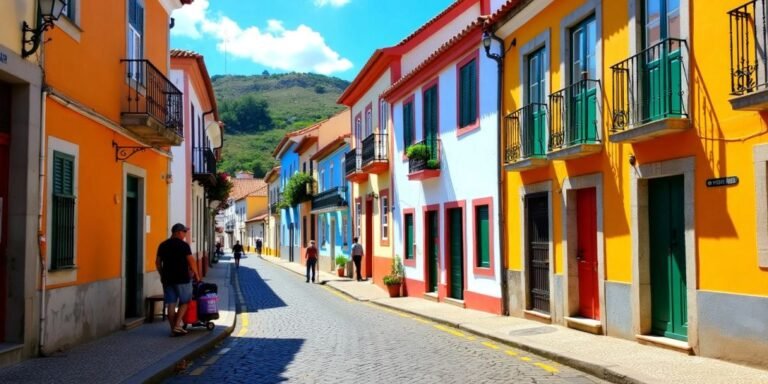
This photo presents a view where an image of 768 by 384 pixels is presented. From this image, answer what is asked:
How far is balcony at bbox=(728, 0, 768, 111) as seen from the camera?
737cm

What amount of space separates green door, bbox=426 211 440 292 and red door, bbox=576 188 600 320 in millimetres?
6985

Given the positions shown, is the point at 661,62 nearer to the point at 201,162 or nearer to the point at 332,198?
the point at 201,162

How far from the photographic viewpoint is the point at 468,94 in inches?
637

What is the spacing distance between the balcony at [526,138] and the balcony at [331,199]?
16919mm

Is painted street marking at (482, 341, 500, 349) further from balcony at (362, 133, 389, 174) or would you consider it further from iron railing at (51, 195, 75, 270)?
balcony at (362, 133, 389, 174)

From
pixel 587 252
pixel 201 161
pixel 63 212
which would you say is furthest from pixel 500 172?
pixel 201 161

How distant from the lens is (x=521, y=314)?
13.6m

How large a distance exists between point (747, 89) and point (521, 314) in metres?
6.92

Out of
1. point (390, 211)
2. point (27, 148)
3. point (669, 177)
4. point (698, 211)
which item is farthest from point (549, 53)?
point (390, 211)

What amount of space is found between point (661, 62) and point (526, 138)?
4018 millimetres

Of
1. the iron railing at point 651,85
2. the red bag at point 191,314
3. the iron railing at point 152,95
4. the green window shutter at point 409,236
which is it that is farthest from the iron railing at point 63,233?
the green window shutter at point 409,236

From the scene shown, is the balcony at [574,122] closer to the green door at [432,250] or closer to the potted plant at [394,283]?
the green door at [432,250]

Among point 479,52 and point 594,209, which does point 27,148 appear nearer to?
point 594,209

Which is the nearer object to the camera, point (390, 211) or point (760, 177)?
point (760, 177)
